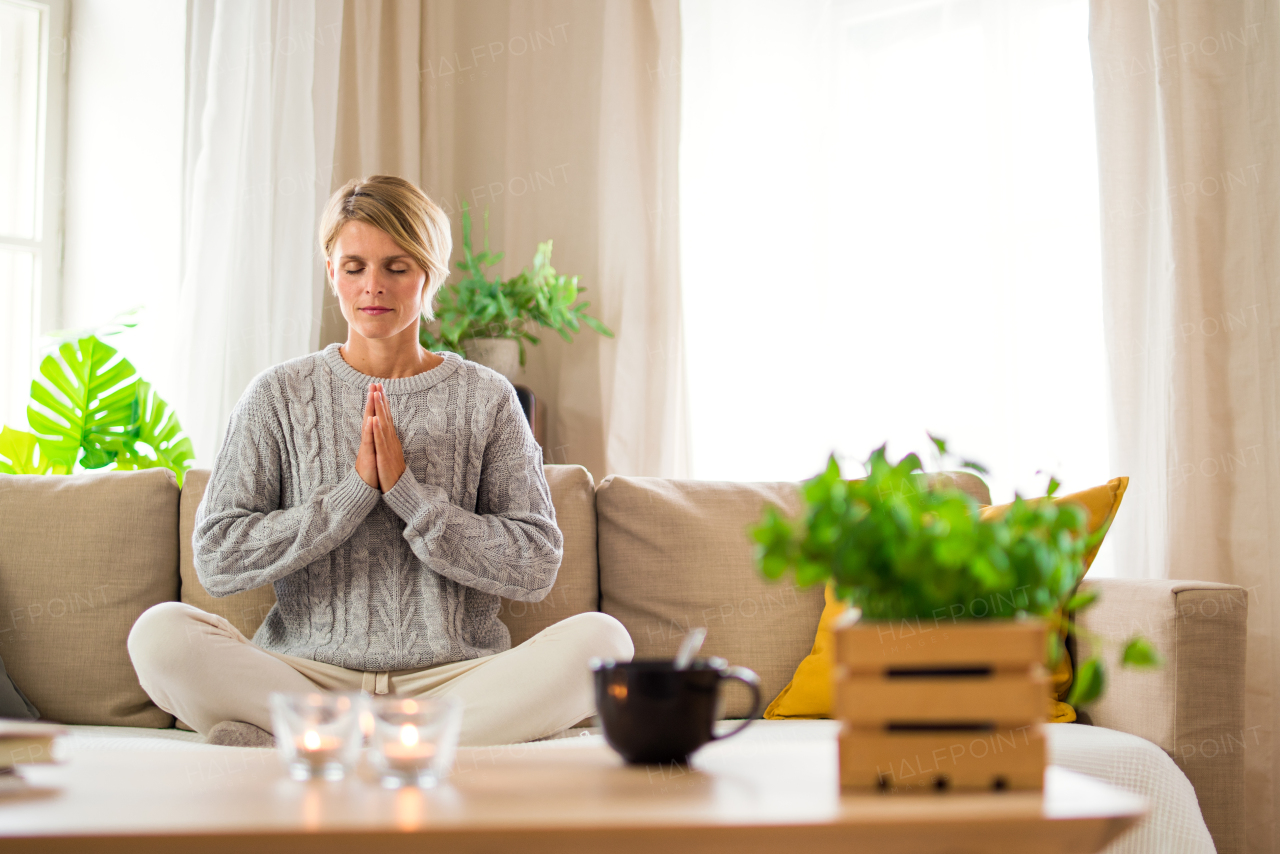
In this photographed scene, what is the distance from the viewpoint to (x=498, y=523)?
1.69m

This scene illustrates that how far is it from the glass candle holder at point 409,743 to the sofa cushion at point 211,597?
45.0 inches

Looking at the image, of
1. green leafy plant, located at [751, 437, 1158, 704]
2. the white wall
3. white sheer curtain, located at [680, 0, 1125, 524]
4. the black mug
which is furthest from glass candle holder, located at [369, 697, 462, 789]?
the white wall

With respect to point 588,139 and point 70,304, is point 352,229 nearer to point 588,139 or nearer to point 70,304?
point 588,139

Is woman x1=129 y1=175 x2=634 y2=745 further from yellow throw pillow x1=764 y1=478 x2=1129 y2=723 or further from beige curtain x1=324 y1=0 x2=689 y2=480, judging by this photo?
beige curtain x1=324 y1=0 x2=689 y2=480

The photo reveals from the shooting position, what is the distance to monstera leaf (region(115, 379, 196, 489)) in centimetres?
242

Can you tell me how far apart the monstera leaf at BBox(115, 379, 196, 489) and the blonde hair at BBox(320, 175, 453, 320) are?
86 centimetres

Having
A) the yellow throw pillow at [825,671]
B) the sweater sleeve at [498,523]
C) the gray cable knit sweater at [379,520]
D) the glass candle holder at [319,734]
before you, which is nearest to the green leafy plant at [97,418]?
the gray cable knit sweater at [379,520]

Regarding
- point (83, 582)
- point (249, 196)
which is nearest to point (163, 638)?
point (83, 582)

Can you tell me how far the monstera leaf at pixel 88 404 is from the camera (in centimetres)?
238

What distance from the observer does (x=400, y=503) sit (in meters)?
1.61

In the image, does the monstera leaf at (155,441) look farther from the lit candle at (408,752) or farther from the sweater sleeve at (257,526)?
the lit candle at (408,752)

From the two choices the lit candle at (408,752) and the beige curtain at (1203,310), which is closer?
the lit candle at (408,752)

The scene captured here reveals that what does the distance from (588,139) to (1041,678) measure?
2.54 metres

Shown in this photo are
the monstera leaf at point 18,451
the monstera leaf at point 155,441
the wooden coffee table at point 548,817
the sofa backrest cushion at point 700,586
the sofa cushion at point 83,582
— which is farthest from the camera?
the monstera leaf at point 155,441
